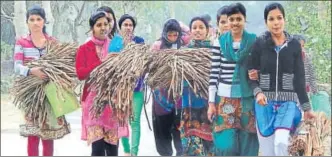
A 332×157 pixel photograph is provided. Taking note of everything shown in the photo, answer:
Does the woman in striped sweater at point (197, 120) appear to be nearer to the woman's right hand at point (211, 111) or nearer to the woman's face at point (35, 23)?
the woman's right hand at point (211, 111)

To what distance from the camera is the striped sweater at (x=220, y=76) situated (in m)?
4.79

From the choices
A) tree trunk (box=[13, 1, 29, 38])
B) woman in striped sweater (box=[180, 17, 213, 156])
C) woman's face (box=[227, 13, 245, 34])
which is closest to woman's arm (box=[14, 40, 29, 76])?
woman in striped sweater (box=[180, 17, 213, 156])

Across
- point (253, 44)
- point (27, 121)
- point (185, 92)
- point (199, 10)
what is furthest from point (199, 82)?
point (199, 10)

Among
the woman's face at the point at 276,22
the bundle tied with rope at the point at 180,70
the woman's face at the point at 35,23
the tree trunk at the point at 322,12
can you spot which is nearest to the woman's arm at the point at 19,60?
the woman's face at the point at 35,23

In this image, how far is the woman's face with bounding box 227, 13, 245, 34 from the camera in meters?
4.76

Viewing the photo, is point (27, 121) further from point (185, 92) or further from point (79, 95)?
point (185, 92)

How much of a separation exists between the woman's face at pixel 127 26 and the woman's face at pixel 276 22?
1391 millimetres

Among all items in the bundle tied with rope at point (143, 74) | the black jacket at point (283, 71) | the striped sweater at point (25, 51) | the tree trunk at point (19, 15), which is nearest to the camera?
the black jacket at point (283, 71)

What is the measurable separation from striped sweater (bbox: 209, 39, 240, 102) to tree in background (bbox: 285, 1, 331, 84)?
2461 millimetres

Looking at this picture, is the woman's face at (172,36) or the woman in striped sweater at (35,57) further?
the woman's face at (172,36)

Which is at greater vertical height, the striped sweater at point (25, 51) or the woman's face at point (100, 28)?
the woman's face at point (100, 28)

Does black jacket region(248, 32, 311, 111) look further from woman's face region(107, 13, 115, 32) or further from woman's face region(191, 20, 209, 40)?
woman's face region(107, 13, 115, 32)

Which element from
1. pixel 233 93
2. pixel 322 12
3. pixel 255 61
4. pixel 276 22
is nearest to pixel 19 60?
pixel 233 93

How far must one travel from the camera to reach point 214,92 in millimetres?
4805
